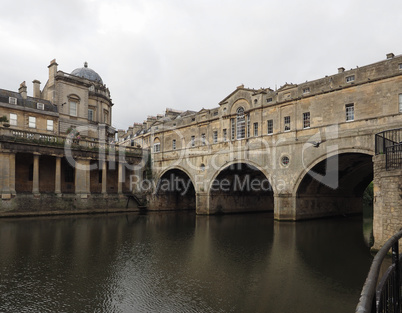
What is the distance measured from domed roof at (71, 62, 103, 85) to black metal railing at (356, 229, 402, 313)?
44904mm

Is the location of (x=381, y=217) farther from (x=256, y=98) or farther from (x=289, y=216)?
(x=256, y=98)

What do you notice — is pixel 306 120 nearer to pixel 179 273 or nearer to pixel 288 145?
pixel 288 145

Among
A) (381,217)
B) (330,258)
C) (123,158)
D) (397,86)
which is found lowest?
(330,258)

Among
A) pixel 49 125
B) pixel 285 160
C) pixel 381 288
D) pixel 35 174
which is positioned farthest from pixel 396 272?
pixel 49 125

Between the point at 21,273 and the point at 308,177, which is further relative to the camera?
the point at 308,177

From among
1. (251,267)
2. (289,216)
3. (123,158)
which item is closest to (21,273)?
(251,267)

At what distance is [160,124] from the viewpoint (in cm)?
3725

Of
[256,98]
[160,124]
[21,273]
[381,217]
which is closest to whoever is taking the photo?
[21,273]

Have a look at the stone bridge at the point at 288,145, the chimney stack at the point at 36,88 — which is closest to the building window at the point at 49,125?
the chimney stack at the point at 36,88

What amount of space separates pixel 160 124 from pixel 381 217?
28.7 metres

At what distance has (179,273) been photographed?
31.7 feet

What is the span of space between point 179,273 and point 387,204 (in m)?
7.39

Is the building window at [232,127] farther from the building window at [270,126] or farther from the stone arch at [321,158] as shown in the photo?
the stone arch at [321,158]

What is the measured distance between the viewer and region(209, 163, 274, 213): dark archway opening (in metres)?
30.4
